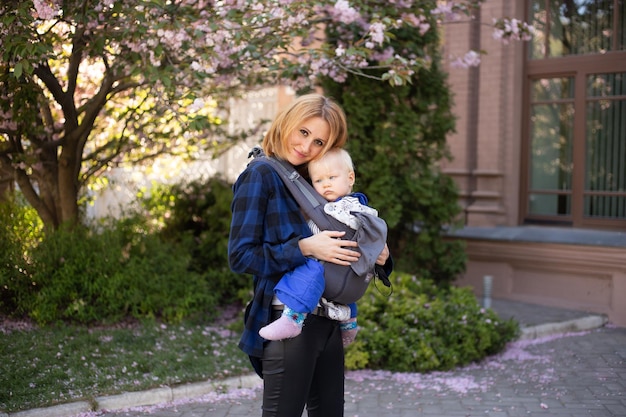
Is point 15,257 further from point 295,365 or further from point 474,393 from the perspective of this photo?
point 295,365

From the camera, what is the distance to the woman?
270 cm

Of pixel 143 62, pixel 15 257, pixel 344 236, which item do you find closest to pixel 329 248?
pixel 344 236

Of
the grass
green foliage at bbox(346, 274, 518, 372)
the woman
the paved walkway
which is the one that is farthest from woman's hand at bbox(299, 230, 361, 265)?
green foliage at bbox(346, 274, 518, 372)

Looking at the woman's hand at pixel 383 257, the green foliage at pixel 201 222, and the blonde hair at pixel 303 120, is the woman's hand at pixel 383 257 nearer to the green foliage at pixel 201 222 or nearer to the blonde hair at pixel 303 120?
the blonde hair at pixel 303 120

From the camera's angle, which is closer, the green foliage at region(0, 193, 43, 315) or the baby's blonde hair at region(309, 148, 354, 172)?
the baby's blonde hair at region(309, 148, 354, 172)

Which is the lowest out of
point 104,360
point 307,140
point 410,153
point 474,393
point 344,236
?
point 474,393

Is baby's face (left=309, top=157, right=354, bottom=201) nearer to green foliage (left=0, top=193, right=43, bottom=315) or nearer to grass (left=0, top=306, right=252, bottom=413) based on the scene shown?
grass (left=0, top=306, right=252, bottom=413)

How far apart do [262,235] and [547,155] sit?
7395 mm

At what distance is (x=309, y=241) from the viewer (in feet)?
8.91

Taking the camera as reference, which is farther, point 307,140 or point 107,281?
point 107,281

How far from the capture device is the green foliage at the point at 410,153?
25.0ft

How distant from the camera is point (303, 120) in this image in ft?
9.25

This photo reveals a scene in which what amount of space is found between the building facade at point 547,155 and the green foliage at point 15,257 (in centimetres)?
495

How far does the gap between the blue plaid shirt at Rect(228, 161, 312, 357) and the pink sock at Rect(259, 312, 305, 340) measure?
4.4 inches
